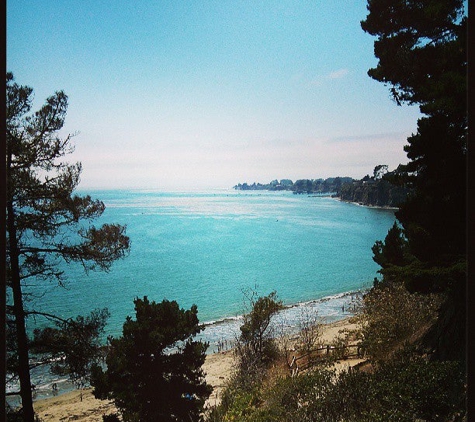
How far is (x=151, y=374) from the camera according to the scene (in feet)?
13.3

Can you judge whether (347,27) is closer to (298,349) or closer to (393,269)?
(393,269)

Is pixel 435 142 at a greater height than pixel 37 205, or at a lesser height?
greater

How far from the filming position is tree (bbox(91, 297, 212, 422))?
3.97 metres

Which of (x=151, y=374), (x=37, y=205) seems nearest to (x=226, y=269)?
(x=151, y=374)

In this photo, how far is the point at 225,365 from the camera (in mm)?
9109

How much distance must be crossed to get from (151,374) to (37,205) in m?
2.06

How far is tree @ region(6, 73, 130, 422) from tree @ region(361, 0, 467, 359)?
3087 millimetres

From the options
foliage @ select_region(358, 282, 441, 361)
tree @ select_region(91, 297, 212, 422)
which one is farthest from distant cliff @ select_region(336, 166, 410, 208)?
tree @ select_region(91, 297, 212, 422)

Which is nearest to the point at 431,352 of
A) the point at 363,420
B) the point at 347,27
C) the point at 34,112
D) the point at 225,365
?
the point at 363,420

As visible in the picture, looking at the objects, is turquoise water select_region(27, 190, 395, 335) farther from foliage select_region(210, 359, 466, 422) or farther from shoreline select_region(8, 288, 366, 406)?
foliage select_region(210, 359, 466, 422)

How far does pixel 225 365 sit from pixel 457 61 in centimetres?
808

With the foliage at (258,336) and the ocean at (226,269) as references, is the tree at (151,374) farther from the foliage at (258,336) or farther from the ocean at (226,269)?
the foliage at (258,336)

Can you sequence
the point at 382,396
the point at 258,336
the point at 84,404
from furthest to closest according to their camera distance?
the point at 84,404, the point at 258,336, the point at 382,396

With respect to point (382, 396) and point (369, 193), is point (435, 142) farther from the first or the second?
point (369, 193)
